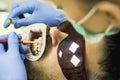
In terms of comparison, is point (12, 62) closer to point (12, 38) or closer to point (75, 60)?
point (12, 38)

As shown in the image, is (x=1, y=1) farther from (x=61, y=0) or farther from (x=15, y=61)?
(x=61, y=0)

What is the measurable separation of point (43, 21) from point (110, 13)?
74cm

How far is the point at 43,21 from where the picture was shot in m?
1.47

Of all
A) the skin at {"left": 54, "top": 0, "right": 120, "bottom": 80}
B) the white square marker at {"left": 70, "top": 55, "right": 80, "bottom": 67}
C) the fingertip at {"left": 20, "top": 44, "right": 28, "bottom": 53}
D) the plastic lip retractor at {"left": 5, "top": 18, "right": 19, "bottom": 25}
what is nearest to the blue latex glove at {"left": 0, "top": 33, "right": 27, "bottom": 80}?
the fingertip at {"left": 20, "top": 44, "right": 28, "bottom": 53}

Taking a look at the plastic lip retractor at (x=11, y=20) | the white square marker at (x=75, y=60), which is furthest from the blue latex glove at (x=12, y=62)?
the white square marker at (x=75, y=60)

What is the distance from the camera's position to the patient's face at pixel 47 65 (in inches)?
50.4

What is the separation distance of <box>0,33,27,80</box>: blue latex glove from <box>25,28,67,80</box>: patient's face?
0.07 meters

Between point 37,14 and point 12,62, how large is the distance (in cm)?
32

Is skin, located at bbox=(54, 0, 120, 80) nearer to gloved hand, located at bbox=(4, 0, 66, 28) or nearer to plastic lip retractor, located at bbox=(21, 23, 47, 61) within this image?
plastic lip retractor, located at bbox=(21, 23, 47, 61)

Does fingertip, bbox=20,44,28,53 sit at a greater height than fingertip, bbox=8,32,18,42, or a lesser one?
lesser

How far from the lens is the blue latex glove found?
124cm

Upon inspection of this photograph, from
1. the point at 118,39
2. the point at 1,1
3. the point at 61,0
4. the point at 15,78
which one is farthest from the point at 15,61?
the point at 1,1

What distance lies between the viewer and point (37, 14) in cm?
148

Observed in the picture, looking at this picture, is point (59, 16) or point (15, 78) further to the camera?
point (59, 16)
